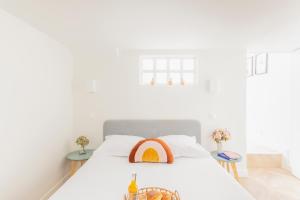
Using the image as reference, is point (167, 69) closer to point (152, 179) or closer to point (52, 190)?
point (152, 179)

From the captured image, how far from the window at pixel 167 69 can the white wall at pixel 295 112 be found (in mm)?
1733

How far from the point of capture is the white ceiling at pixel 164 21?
165cm

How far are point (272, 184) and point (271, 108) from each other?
160 centimetres

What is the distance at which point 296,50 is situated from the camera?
325 centimetres

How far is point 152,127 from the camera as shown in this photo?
124 inches

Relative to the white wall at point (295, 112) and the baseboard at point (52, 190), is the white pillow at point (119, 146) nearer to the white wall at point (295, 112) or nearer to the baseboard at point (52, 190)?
the baseboard at point (52, 190)

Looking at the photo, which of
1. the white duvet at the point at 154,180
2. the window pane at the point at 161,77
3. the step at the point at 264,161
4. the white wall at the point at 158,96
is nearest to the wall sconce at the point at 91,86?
the white wall at the point at 158,96

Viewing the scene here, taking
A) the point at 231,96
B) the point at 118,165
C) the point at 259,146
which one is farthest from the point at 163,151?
the point at 259,146

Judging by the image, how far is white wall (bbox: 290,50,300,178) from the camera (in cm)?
321

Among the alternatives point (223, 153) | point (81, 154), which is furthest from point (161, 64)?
point (81, 154)

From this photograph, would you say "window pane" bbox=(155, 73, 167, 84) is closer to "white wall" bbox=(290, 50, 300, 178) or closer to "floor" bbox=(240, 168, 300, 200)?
"floor" bbox=(240, 168, 300, 200)

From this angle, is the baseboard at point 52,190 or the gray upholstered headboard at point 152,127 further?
the gray upholstered headboard at point 152,127

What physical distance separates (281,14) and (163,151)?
188cm

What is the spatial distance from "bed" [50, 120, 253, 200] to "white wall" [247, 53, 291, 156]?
216 cm
